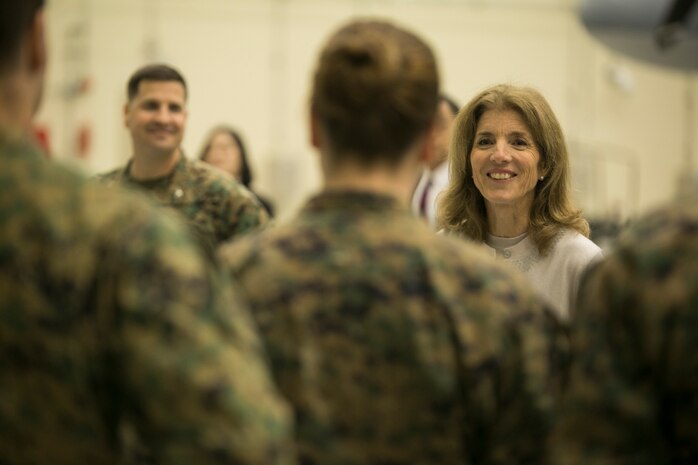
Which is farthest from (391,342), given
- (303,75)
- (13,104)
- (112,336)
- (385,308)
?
(303,75)

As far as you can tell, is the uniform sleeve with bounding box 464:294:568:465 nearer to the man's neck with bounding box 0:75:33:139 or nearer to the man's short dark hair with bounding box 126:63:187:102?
the man's neck with bounding box 0:75:33:139

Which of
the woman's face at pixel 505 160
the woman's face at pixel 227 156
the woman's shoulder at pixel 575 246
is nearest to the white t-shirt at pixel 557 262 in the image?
the woman's shoulder at pixel 575 246

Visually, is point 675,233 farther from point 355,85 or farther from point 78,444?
point 78,444

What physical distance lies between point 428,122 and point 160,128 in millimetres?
2613

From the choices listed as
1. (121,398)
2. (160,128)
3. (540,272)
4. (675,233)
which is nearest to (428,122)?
(675,233)

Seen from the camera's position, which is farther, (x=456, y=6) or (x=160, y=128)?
(x=456, y=6)

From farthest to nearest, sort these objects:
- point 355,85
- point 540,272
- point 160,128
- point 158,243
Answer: point 160,128
point 540,272
point 355,85
point 158,243

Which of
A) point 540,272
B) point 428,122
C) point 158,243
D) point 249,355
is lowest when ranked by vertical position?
point 540,272

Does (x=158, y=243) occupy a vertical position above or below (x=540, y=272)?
above

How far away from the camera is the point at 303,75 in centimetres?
1146

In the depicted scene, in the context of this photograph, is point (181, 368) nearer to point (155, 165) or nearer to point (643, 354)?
point (643, 354)

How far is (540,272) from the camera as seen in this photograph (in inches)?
137

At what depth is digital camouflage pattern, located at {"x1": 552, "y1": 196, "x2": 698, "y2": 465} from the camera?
1745 mm

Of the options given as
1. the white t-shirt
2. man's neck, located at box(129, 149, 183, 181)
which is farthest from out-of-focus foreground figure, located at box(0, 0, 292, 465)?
man's neck, located at box(129, 149, 183, 181)
